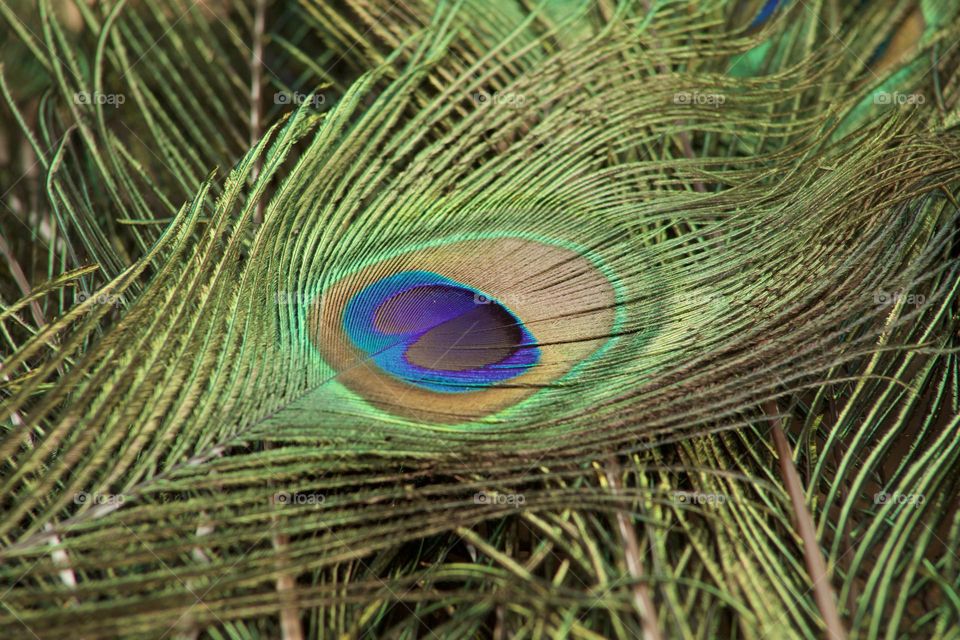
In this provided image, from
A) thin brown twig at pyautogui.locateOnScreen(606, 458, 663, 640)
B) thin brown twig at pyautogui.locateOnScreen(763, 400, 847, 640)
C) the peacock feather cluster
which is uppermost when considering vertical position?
the peacock feather cluster

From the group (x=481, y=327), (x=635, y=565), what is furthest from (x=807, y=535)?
(x=481, y=327)

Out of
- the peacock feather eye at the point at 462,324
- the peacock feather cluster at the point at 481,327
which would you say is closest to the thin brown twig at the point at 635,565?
the peacock feather cluster at the point at 481,327

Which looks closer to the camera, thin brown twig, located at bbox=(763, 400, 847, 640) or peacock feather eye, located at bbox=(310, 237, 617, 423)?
thin brown twig, located at bbox=(763, 400, 847, 640)

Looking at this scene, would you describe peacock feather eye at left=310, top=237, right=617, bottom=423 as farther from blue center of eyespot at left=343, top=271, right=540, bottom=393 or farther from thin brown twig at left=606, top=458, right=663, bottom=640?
thin brown twig at left=606, top=458, right=663, bottom=640

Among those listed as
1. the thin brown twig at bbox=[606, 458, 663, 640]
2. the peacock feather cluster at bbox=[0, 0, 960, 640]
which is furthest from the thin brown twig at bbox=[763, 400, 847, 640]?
the thin brown twig at bbox=[606, 458, 663, 640]

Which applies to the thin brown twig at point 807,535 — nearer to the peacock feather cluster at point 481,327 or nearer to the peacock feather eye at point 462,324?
the peacock feather cluster at point 481,327

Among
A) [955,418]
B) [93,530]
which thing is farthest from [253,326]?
[955,418]

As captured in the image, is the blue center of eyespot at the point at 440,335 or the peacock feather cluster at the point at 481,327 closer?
the peacock feather cluster at the point at 481,327

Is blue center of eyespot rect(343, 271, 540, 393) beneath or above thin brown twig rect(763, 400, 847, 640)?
above
